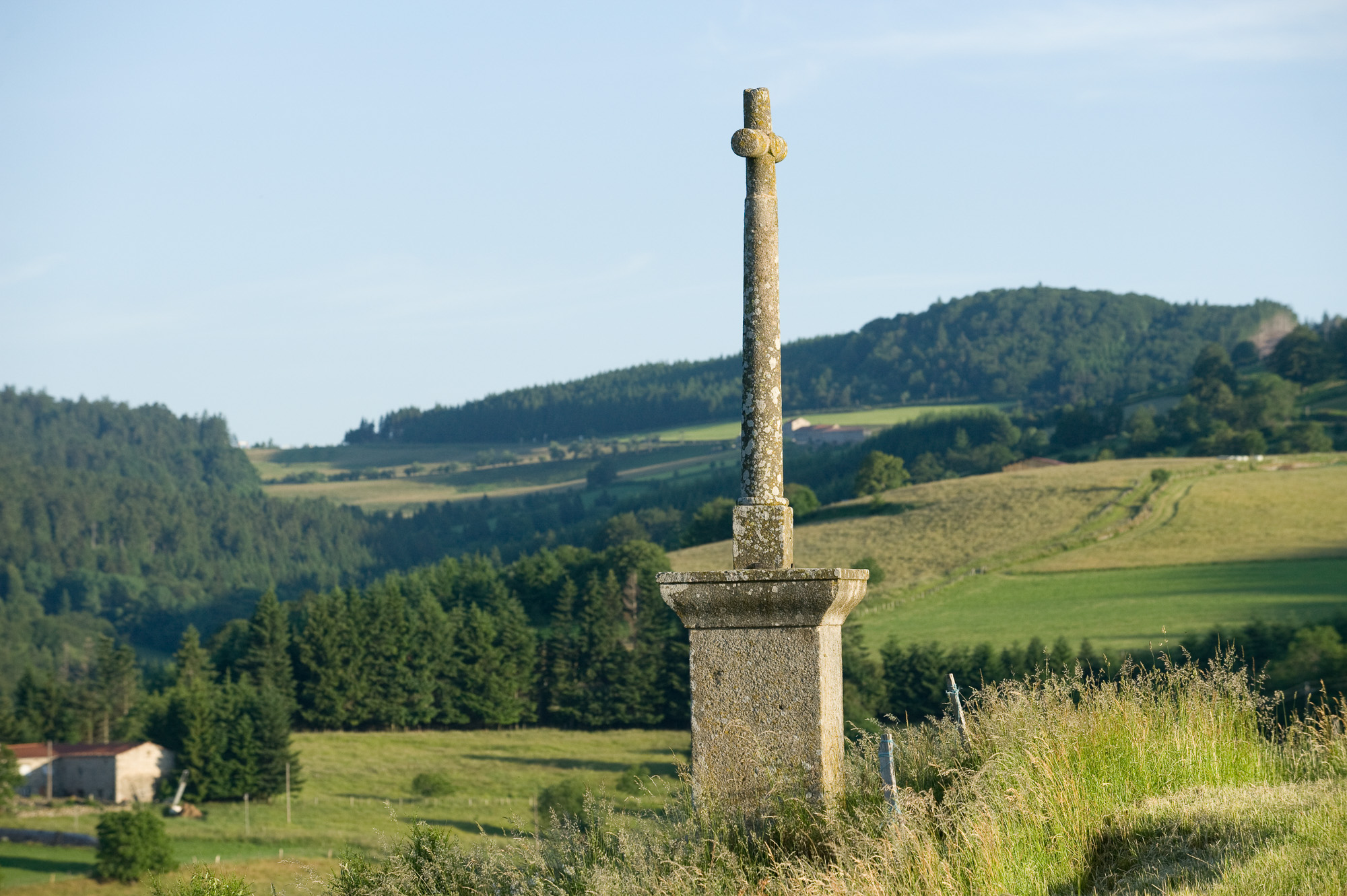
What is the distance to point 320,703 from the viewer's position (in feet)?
299

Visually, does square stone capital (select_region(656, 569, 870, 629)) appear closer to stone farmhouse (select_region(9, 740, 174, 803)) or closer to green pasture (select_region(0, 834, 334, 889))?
green pasture (select_region(0, 834, 334, 889))

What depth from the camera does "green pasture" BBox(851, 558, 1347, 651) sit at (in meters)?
56.2

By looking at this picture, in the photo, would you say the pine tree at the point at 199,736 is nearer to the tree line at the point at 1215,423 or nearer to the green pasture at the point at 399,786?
the green pasture at the point at 399,786

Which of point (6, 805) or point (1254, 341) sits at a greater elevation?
point (1254, 341)

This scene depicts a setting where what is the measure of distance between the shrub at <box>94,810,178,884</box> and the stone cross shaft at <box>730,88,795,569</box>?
162 ft

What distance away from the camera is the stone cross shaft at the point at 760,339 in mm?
7215

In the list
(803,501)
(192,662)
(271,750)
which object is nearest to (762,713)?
(271,750)

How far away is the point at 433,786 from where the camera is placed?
6103 centimetres

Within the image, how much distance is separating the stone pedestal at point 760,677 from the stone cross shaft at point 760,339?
0.43 meters

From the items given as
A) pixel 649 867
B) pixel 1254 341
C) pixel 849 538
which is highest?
pixel 1254 341

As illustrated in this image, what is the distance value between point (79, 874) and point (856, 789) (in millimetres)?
54424

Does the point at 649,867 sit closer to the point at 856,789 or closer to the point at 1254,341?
the point at 856,789

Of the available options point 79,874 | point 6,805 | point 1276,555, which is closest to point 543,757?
point 79,874

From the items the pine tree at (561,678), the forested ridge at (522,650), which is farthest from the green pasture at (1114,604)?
the pine tree at (561,678)
